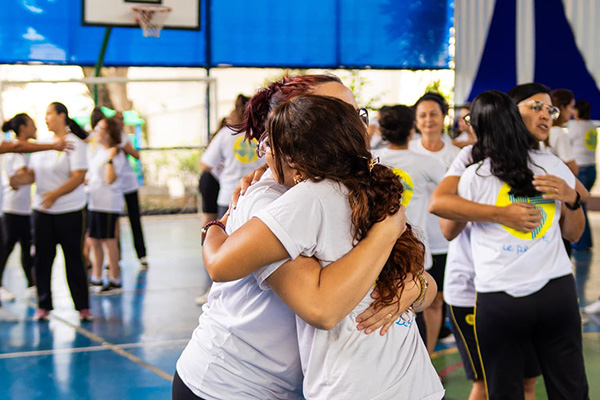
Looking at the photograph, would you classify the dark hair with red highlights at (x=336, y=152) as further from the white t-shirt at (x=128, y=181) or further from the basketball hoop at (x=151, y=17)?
the basketball hoop at (x=151, y=17)

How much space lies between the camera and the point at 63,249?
16.9 feet

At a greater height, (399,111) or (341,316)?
(399,111)

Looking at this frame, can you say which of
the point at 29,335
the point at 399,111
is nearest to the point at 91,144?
the point at 29,335

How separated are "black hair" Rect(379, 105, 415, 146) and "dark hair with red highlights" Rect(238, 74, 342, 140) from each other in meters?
2.24

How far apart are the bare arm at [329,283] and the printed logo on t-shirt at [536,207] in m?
1.14

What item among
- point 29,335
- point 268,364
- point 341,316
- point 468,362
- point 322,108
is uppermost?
point 322,108

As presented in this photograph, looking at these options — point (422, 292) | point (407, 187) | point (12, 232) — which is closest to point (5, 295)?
point (12, 232)

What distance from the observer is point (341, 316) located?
1.27 meters

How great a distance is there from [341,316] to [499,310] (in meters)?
1.17

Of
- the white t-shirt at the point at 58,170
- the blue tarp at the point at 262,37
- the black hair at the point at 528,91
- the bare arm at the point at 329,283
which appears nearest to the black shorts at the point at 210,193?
the white t-shirt at the point at 58,170

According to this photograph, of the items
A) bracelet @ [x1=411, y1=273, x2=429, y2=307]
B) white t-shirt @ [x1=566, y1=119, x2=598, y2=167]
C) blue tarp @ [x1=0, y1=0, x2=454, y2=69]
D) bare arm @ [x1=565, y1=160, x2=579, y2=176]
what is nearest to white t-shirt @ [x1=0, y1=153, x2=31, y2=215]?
bare arm @ [x1=565, y1=160, x2=579, y2=176]

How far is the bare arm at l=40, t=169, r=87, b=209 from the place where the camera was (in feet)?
16.3

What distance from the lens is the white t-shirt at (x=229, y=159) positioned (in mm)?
5332

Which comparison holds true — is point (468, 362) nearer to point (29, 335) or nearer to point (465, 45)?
point (29, 335)
